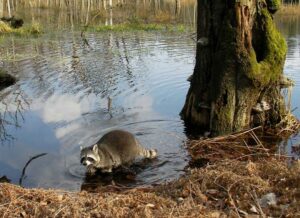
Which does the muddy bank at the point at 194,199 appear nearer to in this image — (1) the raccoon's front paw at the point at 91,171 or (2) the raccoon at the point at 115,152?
(2) the raccoon at the point at 115,152

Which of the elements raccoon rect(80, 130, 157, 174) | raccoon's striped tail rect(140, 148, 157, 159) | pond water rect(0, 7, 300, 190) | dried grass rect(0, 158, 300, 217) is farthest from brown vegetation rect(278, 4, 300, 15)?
dried grass rect(0, 158, 300, 217)

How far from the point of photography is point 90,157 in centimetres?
756

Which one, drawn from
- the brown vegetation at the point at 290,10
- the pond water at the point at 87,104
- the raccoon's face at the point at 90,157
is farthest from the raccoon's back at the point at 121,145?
the brown vegetation at the point at 290,10

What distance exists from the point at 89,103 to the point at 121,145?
176 inches

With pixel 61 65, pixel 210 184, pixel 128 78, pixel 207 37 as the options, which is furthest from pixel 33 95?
pixel 210 184

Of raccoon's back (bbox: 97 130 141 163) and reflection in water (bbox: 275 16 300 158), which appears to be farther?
reflection in water (bbox: 275 16 300 158)

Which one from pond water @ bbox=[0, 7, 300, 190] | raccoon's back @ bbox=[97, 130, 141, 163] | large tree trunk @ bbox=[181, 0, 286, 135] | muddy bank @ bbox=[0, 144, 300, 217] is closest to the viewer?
muddy bank @ bbox=[0, 144, 300, 217]

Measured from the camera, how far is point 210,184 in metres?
5.85

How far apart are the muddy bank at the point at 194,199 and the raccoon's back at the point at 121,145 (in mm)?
2258

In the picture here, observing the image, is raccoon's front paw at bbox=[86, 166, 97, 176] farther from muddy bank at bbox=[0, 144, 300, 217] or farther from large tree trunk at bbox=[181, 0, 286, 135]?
large tree trunk at bbox=[181, 0, 286, 135]

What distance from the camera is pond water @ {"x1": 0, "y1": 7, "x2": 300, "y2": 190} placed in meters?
8.54

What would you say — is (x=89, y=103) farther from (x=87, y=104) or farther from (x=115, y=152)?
(x=115, y=152)

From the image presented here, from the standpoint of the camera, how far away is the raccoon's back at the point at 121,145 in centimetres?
827

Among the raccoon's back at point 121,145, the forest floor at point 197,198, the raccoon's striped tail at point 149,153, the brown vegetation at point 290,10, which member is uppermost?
the brown vegetation at point 290,10
